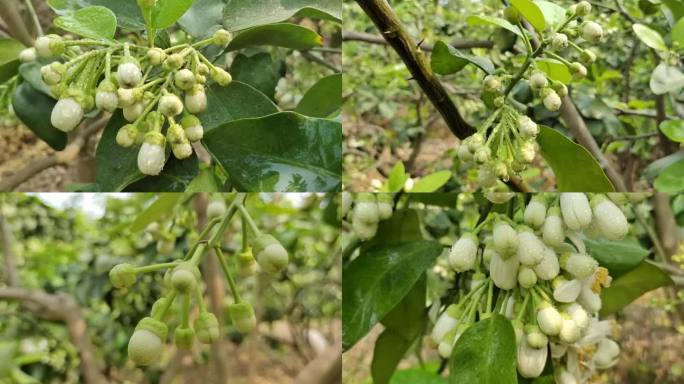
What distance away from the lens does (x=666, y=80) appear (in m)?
0.56

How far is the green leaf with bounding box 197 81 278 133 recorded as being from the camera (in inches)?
15.7

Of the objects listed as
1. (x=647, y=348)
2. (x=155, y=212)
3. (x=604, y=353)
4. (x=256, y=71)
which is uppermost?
(x=256, y=71)

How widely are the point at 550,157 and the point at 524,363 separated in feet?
0.45

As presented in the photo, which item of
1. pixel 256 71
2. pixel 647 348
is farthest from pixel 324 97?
pixel 647 348

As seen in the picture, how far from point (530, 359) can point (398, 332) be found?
0.17 metres

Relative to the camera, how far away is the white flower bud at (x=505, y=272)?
395 millimetres

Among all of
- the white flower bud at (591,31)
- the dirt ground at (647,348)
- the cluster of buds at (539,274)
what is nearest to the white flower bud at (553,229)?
the cluster of buds at (539,274)

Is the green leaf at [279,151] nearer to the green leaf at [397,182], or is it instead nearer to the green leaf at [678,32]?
the green leaf at [397,182]

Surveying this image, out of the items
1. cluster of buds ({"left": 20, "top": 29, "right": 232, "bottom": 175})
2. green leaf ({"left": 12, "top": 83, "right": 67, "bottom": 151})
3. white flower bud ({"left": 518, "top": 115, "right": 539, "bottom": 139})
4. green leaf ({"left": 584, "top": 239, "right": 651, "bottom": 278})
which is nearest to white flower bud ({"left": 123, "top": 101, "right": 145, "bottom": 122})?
cluster of buds ({"left": 20, "top": 29, "right": 232, "bottom": 175})

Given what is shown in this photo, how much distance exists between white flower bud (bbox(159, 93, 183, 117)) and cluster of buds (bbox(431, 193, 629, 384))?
0.62 ft

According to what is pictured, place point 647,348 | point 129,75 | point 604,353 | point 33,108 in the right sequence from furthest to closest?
point 647,348
point 604,353
point 33,108
point 129,75

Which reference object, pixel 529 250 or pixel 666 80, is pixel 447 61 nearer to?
pixel 529 250

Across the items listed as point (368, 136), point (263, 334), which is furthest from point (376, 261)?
point (368, 136)

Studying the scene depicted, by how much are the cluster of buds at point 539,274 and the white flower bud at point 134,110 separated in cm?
20
